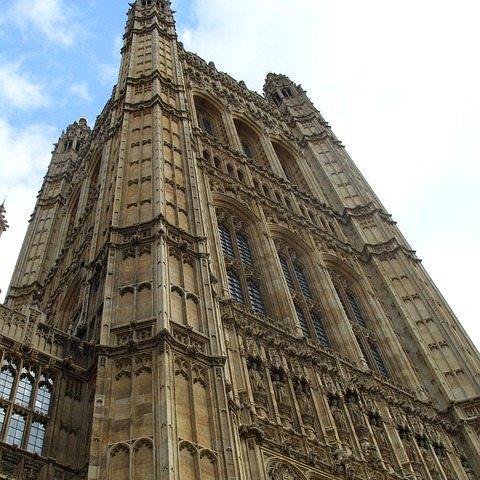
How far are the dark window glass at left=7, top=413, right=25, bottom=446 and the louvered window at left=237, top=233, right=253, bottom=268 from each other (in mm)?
11480

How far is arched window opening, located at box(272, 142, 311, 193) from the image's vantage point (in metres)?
35.6

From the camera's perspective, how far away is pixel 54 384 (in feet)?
44.3

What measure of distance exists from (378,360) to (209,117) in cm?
1794

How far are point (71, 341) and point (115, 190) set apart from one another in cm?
621

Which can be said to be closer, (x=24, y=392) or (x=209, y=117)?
(x=24, y=392)

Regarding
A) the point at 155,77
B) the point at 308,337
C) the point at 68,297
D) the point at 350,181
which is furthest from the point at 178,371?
the point at 350,181

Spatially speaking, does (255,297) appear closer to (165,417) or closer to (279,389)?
(279,389)

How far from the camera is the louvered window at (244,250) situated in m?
23.2

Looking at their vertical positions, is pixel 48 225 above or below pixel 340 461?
above

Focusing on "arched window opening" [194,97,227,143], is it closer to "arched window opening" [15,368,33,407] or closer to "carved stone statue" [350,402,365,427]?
"carved stone statue" [350,402,365,427]

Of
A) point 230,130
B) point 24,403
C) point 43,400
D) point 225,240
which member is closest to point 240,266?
point 225,240

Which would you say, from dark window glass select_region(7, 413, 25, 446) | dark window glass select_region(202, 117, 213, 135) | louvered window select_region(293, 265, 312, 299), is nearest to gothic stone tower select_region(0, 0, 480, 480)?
dark window glass select_region(7, 413, 25, 446)

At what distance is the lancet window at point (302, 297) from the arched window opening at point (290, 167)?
9797 mm

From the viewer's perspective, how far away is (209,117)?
3622 centimetres
